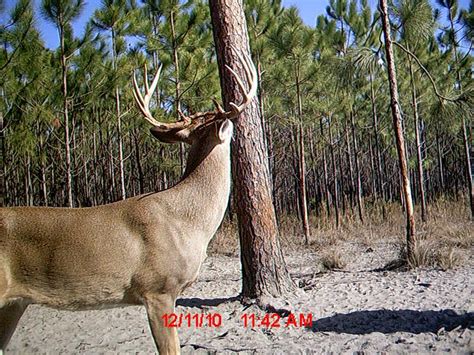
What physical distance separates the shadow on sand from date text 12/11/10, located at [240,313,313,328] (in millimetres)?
114

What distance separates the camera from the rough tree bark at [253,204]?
520 cm

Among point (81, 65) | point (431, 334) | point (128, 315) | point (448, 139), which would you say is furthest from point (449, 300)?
point (448, 139)

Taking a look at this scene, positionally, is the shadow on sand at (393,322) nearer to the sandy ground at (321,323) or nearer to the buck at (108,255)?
the sandy ground at (321,323)

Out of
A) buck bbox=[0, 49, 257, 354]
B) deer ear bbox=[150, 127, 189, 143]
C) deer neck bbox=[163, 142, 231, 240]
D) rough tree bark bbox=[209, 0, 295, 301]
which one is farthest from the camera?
rough tree bark bbox=[209, 0, 295, 301]

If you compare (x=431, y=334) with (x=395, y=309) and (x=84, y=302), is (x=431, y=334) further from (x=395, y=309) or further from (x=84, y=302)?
(x=84, y=302)

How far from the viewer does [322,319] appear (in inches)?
182

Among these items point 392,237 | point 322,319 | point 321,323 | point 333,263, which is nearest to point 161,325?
point 321,323

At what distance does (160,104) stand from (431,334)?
49.8 ft

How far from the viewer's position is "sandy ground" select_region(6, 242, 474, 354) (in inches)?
149

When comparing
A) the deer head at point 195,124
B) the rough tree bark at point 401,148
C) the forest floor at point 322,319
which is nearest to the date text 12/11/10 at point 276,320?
the forest floor at point 322,319

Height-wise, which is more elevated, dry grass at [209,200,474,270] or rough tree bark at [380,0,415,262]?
rough tree bark at [380,0,415,262]

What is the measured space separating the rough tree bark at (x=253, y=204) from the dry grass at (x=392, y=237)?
8.29 ft

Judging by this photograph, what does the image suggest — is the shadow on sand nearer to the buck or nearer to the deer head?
the buck

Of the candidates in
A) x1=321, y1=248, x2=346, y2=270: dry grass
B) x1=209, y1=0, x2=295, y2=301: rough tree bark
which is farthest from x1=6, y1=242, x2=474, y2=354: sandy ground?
x1=321, y1=248, x2=346, y2=270: dry grass
